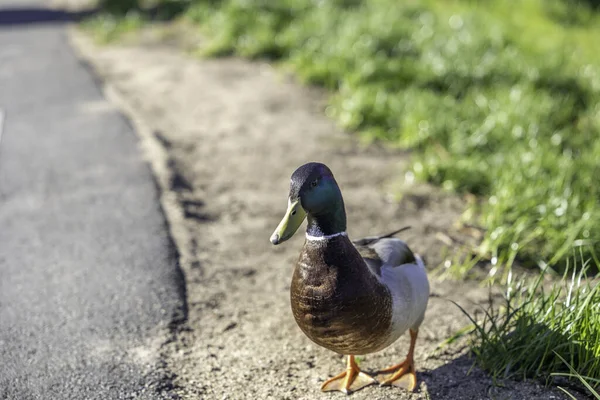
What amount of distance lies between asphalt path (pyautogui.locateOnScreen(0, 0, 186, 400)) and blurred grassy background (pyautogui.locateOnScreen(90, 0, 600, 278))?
206 centimetres

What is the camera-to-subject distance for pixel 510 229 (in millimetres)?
4730

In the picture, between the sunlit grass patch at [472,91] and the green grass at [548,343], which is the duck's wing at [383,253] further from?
the sunlit grass patch at [472,91]

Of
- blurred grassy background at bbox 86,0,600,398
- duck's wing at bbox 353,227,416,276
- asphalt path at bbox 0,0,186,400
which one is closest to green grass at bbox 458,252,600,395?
blurred grassy background at bbox 86,0,600,398

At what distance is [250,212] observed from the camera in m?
5.39

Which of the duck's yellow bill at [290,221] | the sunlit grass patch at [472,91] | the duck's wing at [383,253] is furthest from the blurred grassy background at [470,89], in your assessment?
the duck's yellow bill at [290,221]

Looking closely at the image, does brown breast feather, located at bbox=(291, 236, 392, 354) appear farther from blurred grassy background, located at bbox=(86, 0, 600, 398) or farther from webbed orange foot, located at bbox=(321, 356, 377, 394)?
blurred grassy background, located at bbox=(86, 0, 600, 398)

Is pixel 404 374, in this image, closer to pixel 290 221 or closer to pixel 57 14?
pixel 290 221

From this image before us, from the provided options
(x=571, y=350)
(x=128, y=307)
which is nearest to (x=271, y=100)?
(x=128, y=307)

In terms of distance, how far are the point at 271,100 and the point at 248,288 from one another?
350 cm

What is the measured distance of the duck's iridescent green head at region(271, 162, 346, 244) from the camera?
302cm

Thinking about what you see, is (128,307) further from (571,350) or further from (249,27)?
(249,27)

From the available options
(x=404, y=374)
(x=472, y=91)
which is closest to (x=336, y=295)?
(x=404, y=374)

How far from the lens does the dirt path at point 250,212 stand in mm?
3557

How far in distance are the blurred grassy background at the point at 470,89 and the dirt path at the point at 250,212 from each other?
31 cm
